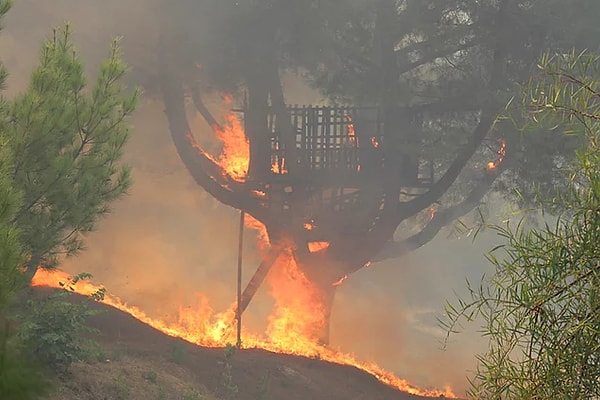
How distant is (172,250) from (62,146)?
19762 millimetres

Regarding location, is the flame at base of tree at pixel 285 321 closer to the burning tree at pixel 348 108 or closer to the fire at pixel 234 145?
the burning tree at pixel 348 108

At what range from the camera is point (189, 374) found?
909 centimetres

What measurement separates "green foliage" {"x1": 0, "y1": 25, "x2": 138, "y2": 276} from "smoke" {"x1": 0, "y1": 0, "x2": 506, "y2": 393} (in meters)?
9.18

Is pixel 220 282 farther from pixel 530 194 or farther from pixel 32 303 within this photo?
pixel 32 303

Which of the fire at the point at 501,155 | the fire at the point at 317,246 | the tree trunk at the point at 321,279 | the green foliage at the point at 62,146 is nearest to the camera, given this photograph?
the green foliage at the point at 62,146

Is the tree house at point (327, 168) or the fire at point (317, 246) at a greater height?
the tree house at point (327, 168)

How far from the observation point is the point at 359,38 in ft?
44.9

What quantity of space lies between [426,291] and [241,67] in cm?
2262

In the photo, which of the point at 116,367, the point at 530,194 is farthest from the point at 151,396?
the point at 530,194

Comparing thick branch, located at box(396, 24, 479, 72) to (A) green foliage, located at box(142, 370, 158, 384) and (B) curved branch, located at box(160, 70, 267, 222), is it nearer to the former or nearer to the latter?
(B) curved branch, located at box(160, 70, 267, 222)

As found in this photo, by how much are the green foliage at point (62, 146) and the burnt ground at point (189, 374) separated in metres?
1.67

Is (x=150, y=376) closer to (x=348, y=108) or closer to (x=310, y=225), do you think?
(x=310, y=225)

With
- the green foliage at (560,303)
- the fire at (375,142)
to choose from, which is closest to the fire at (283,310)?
the fire at (375,142)

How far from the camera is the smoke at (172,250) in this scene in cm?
1578
